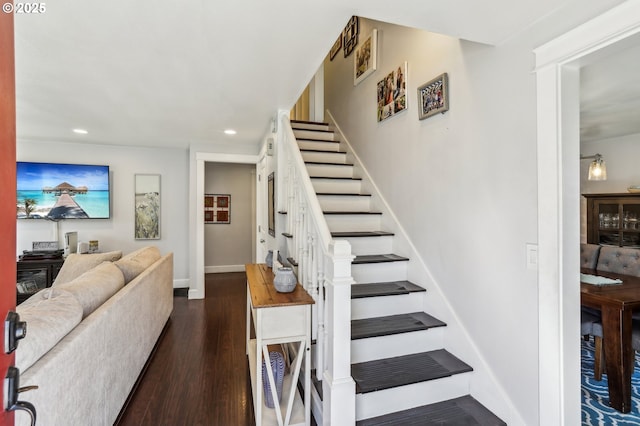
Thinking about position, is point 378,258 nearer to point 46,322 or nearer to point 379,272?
point 379,272

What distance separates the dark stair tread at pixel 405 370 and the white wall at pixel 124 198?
4084mm

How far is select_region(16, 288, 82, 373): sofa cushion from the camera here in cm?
116

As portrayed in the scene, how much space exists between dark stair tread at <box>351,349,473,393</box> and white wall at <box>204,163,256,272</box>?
5.12m

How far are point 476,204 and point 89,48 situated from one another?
252cm

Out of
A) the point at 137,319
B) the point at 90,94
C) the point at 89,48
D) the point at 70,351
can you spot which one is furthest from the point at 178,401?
the point at 90,94

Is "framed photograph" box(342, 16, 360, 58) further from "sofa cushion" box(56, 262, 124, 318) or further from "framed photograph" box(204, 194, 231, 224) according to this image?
"framed photograph" box(204, 194, 231, 224)

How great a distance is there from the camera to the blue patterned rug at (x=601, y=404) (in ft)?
6.41

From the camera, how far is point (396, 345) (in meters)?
2.07

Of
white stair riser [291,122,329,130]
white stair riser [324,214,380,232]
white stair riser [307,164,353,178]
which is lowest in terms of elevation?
white stair riser [324,214,380,232]

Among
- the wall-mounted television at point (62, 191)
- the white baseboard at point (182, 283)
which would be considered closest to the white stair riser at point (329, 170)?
the white baseboard at point (182, 283)

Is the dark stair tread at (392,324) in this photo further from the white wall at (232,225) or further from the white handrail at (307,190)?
the white wall at (232,225)

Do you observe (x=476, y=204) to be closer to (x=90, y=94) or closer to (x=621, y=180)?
(x=90, y=94)

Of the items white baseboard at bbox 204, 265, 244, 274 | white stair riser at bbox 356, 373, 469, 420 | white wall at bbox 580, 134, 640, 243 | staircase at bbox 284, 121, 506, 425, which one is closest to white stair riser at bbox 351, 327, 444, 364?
staircase at bbox 284, 121, 506, 425

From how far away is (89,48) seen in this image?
1923 millimetres
